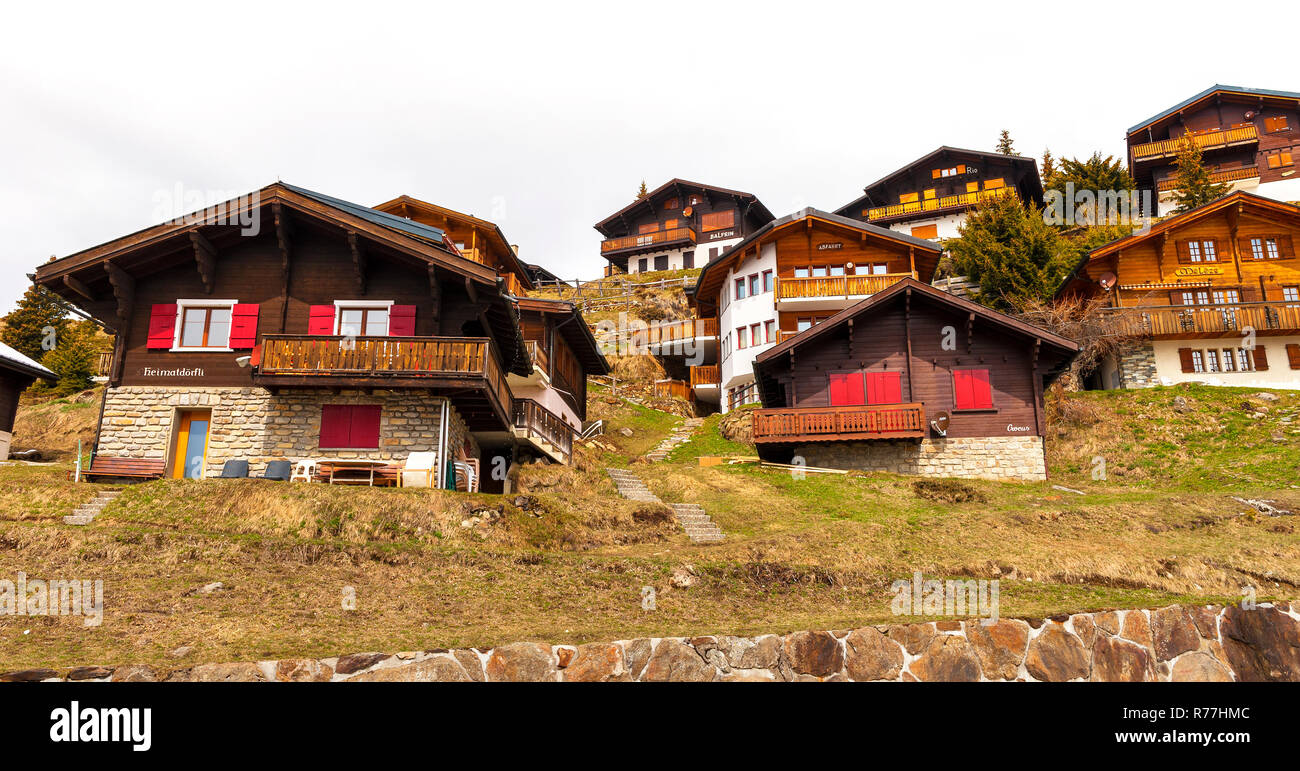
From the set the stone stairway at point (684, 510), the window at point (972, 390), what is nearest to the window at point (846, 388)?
the window at point (972, 390)

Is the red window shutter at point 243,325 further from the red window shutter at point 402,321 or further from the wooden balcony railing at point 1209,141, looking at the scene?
the wooden balcony railing at point 1209,141

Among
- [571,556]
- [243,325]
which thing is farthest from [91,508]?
[571,556]

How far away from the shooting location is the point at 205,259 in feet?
71.7

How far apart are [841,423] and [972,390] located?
497cm

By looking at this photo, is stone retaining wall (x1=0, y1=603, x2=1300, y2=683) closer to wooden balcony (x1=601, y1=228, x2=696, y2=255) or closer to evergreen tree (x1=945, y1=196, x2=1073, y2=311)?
evergreen tree (x1=945, y1=196, x2=1073, y2=311)

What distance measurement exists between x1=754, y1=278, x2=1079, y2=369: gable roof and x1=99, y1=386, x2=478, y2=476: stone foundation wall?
12.6m

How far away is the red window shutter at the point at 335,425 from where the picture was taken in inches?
814

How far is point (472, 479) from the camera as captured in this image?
2123 cm

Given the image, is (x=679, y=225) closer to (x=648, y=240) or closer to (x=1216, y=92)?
(x=648, y=240)

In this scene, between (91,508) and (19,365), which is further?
(19,365)

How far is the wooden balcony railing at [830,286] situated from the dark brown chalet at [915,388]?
30.0ft
